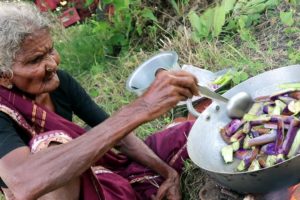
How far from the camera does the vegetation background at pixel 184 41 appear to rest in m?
3.22

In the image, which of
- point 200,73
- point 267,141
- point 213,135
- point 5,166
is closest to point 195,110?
point 200,73

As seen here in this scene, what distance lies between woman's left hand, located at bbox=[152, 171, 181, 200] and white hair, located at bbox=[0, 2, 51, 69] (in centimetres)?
93

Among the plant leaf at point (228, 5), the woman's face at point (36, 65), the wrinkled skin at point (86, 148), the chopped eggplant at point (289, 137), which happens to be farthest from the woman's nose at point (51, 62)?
the plant leaf at point (228, 5)

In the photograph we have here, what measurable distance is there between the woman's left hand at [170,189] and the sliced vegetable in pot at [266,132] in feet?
1.24

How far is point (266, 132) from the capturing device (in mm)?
2064

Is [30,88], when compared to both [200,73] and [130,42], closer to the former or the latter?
[200,73]

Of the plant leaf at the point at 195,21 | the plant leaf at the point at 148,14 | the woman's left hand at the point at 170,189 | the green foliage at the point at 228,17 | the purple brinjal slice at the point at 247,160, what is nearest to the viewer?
the purple brinjal slice at the point at 247,160

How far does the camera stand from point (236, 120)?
2250 millimetres

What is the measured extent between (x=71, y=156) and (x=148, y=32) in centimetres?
251

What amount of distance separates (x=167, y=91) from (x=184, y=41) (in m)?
2.03

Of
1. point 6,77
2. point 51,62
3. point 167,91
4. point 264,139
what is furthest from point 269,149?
point 6,77

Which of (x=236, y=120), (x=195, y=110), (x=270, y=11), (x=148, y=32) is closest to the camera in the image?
(x=236, y=120)

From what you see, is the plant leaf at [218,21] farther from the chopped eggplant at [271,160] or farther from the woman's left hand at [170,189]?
the chopped eggplant at [271,160]

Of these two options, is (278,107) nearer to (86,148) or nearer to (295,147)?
(295,147)
